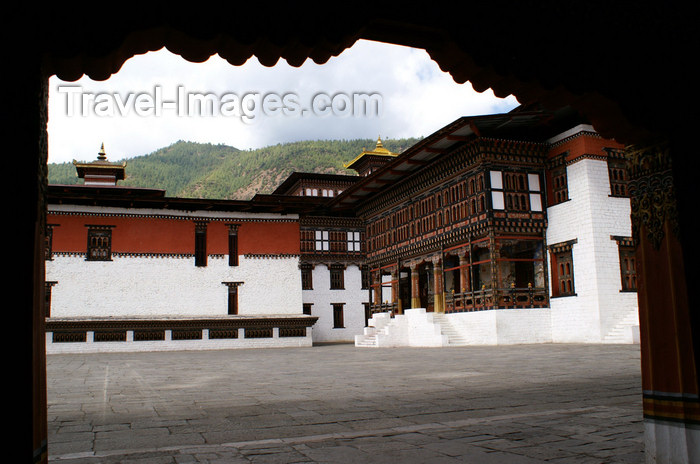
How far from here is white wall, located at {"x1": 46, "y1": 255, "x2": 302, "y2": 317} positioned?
28.0 m

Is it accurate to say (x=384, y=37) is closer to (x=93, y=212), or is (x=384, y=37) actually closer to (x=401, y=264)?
(x=401, y=264)

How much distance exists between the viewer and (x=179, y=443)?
15.9 ft

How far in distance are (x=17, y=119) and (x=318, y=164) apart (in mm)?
102520

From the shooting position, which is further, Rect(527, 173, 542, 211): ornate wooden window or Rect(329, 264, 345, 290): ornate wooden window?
Rect(329, 264, 345, 290): ornate wooden window

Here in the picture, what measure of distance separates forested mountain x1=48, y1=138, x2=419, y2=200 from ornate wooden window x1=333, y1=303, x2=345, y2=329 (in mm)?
62985

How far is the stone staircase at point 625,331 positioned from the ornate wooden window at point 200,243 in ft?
67.5

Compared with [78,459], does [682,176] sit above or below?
above

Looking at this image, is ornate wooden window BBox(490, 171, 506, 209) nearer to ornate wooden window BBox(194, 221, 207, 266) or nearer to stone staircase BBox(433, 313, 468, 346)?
stone staircase BBox(433, 313, 468, 346)

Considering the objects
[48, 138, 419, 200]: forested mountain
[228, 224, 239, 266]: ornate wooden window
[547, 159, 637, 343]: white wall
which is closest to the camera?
[547, 159, 637, 343]: white wall

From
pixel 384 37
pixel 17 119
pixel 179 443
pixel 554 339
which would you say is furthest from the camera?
pixel 554 339

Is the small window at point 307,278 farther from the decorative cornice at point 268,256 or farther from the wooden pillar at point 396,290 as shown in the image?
the wooden pillar at point 396,290

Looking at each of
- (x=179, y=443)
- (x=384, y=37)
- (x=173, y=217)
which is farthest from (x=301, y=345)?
(x=384, y=37)

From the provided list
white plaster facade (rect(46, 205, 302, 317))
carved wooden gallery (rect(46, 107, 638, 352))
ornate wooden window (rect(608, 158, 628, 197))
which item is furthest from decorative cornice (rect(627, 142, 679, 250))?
white plaster facade (rect(46, 205, 302, 317))

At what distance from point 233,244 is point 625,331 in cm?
2048
